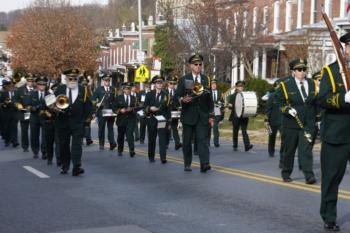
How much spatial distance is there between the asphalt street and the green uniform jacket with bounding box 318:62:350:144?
3.60ft

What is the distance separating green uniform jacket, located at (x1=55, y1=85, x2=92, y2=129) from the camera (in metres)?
14.2

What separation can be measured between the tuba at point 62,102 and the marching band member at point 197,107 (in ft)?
6.80

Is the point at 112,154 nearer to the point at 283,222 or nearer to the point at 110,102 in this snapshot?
the point at 110,102

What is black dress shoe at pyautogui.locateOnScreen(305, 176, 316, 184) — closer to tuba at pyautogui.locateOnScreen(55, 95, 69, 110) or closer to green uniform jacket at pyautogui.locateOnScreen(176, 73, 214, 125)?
green uniform jacket at pyautogui.locateOnScreen(176, 73, 214, 125)

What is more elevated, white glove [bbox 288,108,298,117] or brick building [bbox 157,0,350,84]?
brick building [bbox 157,0,350,84]


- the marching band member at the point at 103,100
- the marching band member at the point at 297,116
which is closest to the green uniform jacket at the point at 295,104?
the marching band member at the point at 297,116

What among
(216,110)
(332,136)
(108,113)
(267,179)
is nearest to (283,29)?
(216,110)

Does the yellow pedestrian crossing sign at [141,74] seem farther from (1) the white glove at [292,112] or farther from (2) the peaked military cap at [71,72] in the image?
(1) the white glove at [292,112]

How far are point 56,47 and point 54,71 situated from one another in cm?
208

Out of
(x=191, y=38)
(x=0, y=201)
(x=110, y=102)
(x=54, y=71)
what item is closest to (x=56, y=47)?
(x=54, y=71)

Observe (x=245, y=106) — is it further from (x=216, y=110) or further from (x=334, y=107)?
(x=334, y=107)

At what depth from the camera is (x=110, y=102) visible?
74.0 feet

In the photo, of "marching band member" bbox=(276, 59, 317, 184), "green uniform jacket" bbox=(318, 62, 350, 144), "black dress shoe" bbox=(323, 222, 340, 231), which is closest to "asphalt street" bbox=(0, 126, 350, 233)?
"black dress shoe" bbox=(323, 222, 340, 231)

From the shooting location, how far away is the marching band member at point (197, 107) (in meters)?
13.9
